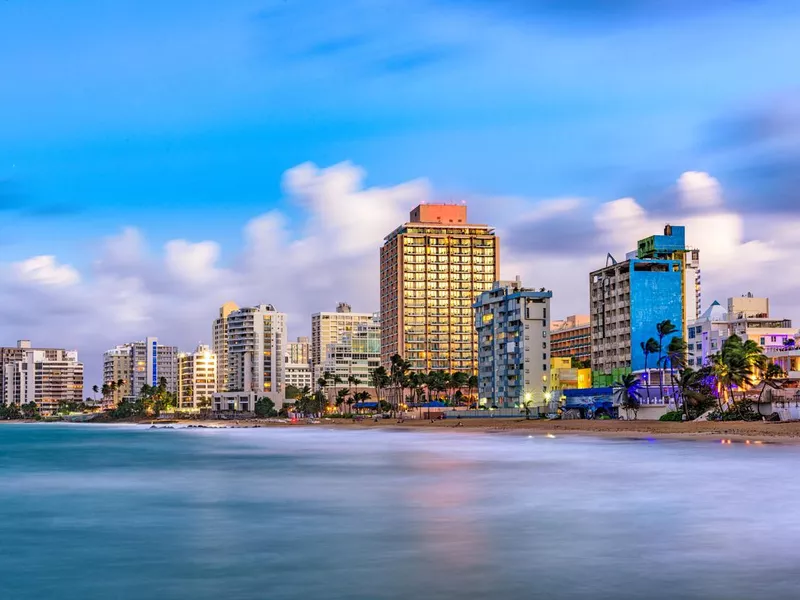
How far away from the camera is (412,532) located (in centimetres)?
3875

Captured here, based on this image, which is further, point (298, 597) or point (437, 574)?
point (437, 574)

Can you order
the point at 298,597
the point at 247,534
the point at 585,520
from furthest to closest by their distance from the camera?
the point at 585,520 → the point at 247,534 → the point at 298,597

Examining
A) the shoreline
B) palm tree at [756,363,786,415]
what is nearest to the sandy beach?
the shoreline

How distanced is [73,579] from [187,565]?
3688 mm

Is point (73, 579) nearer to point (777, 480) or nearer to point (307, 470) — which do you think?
point (777, 480)

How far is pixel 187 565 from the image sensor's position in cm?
3130

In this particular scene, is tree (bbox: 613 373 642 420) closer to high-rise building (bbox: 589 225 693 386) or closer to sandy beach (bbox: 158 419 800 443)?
sandy beach (bbox: 158 419 800 443)

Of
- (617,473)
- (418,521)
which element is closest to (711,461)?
(617,473)

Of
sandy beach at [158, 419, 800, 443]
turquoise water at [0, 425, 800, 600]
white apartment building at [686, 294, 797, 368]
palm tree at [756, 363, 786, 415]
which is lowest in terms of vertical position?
sandy beach at [158, 419, 800, 443]

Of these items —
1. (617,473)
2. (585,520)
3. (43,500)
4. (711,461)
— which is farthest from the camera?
(711,461)

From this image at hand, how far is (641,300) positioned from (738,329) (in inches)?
785

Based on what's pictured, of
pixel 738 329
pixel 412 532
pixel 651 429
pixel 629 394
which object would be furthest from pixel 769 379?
pixel 412 532

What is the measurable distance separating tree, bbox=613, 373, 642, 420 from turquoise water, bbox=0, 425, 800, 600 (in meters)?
81.0

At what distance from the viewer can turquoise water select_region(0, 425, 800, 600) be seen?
90.4 feet
